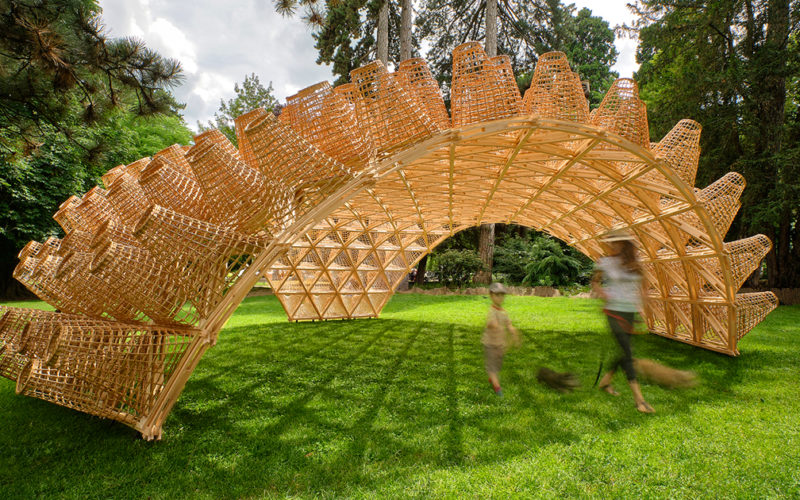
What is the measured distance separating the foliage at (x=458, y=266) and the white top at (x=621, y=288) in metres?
17.1

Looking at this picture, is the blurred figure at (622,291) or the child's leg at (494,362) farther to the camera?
the child's leg at (494,362)

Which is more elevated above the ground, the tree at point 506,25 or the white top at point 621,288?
the tree at point 506,25

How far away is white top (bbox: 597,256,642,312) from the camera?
4824 millimetres

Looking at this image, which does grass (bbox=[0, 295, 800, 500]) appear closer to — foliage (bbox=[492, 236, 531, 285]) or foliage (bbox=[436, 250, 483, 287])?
foliage (bbox=[436, 250, 483, 287])

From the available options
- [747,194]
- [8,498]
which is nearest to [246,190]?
[8,498]

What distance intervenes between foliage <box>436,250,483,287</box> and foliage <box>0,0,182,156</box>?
59.8 ft

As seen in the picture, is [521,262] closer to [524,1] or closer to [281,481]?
[524,1]

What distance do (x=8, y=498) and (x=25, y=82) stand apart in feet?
18.6

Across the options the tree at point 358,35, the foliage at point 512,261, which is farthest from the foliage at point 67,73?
the foliage at point 512,261

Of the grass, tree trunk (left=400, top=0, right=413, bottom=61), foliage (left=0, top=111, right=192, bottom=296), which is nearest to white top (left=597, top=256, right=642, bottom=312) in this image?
the grass

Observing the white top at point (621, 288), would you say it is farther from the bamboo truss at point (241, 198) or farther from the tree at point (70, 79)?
the tree at point (70, 79)

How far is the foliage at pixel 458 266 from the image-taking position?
22.2m

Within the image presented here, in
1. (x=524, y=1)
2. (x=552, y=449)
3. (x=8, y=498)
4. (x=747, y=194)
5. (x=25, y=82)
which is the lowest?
(x=8, y=498)

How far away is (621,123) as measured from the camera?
5.72 metres
